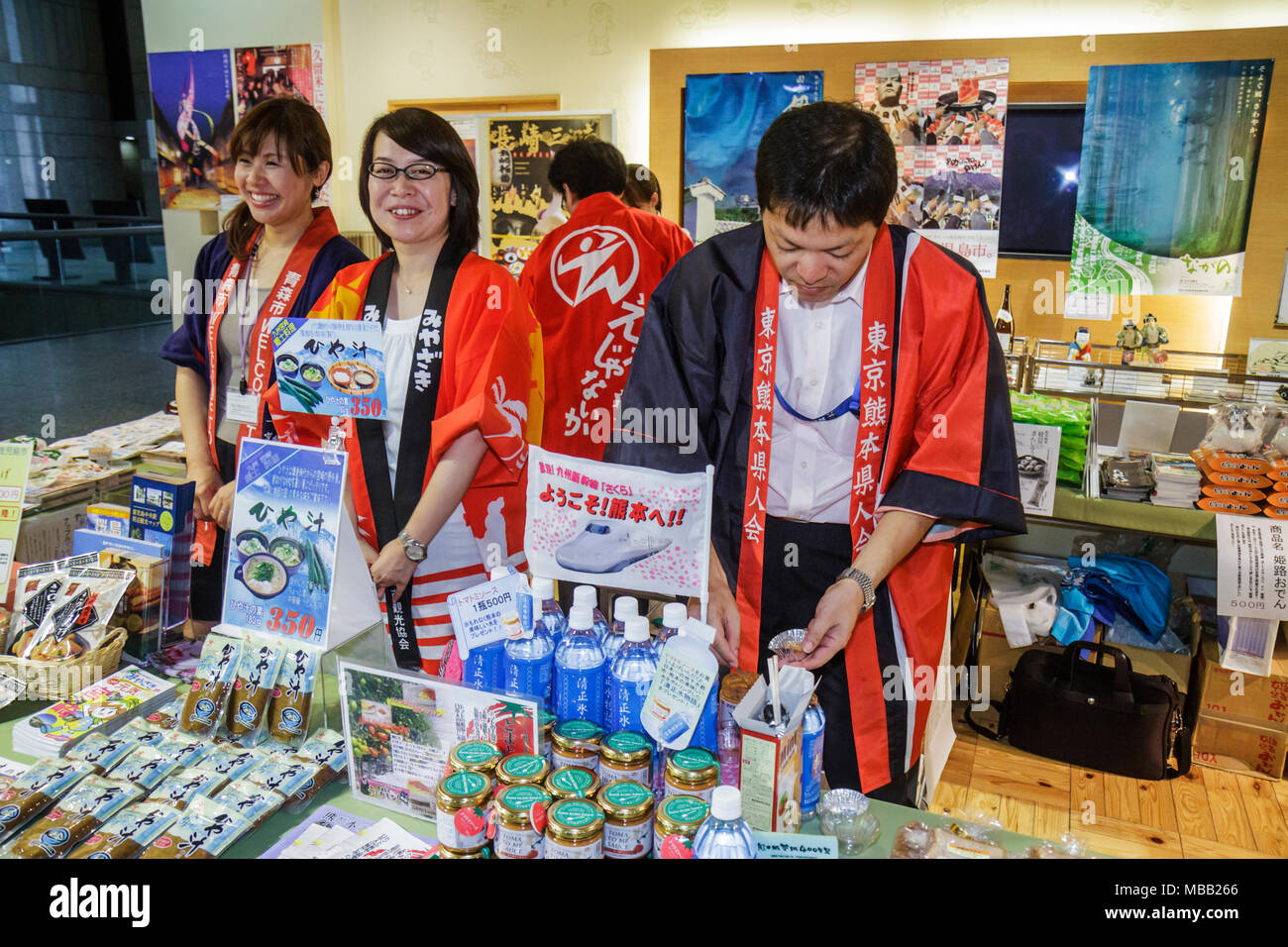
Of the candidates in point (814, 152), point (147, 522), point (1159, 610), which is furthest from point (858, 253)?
point (1159, 610)

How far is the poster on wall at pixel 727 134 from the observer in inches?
158

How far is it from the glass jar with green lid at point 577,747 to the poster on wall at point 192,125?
5.12 meters

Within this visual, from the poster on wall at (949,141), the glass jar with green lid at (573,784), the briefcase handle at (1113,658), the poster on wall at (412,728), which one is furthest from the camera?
the poster on wall at (949,141)

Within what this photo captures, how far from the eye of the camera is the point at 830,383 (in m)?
1.64

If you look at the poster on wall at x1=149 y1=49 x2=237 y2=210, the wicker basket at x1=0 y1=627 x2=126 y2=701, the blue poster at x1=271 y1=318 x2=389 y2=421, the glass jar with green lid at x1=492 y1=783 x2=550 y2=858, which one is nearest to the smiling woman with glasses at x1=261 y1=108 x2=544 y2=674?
the blue poster at x1=271 y1=318 x2=389 y2=421

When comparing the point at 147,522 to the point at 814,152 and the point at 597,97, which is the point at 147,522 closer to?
the point at 814,152

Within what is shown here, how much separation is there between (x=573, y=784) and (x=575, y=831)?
91 millimetres

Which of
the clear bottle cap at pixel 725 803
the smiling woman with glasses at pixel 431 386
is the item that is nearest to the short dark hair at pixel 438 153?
the smiling woman with glasses at pixel 431 386

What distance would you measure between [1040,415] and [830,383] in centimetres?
161

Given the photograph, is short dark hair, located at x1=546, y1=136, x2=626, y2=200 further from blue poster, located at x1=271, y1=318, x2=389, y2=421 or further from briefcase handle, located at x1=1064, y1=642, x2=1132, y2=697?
briefcase handle, located at x1=1064, y1=642, x2=1132, y2=697

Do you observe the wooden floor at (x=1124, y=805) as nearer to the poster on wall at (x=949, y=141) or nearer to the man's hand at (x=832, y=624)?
the man's hand at (x=832, y=624)

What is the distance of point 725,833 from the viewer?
1.02 metres

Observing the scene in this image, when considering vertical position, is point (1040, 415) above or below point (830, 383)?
below

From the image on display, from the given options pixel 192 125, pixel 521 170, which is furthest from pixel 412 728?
pixel 192 125
